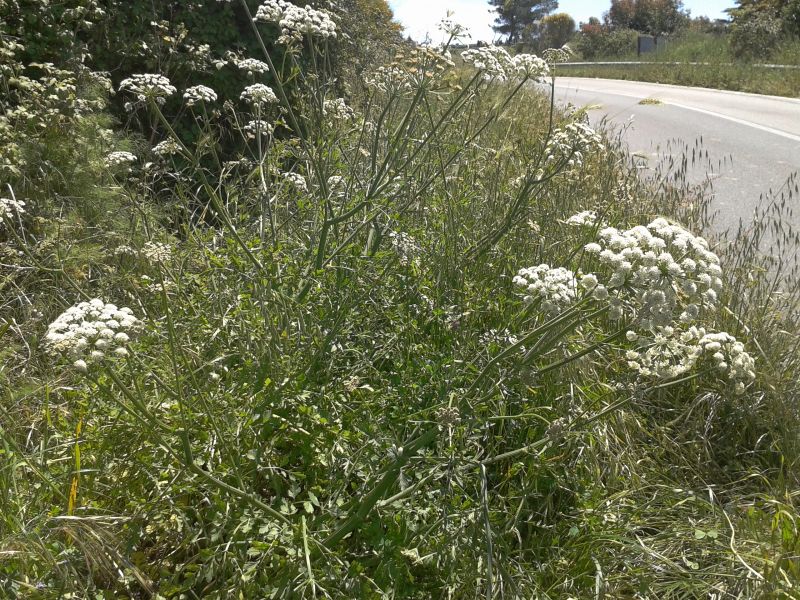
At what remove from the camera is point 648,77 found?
24.8 metres

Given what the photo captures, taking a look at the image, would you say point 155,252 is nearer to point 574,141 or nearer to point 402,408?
point 402,408

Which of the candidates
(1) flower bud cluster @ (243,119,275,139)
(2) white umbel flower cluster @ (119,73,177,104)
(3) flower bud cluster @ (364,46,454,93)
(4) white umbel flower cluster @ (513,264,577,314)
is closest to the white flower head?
(2) white umbel flower cluster @ (119,73,177,104)

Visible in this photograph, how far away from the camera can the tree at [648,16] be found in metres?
47.6

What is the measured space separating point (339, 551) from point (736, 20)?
2722 centimetres

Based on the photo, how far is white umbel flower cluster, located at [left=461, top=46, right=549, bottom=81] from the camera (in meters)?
3.38

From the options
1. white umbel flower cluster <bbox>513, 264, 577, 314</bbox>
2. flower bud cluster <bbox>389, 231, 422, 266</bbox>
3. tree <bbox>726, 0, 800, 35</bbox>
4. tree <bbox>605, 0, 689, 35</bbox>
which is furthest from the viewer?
tree <bbox>605, 0, 689, 35</bbox>

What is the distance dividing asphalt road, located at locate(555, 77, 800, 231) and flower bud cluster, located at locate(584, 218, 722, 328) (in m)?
2.12

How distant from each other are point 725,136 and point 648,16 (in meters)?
43.5

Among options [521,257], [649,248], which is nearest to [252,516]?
[649,248]

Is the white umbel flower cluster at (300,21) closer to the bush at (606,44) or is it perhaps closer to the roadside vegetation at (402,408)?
the roadside vegetation at (402,408)

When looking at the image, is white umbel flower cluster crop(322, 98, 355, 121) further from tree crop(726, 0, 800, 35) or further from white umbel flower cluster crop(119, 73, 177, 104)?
tree crop(726, 0, 800, 35)

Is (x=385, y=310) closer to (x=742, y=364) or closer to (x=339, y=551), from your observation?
(x=339, y=551)

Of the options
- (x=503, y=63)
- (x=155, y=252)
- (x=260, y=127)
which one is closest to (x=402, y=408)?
(x=155, y=252)

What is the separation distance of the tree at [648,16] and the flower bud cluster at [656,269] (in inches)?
1994
